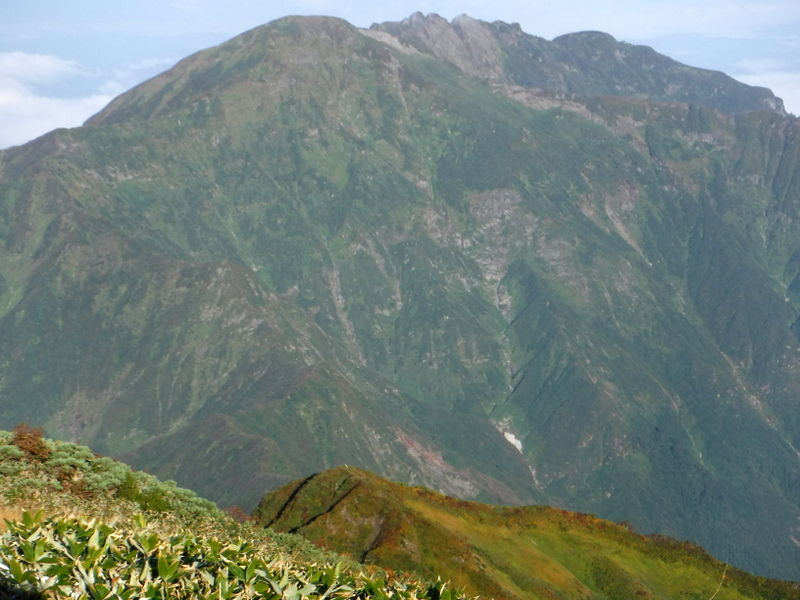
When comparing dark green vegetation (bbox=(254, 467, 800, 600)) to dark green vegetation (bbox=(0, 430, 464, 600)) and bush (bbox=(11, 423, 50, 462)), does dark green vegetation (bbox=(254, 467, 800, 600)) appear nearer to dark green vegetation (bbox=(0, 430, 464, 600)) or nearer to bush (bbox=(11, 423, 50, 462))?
bush (bbox=(11, 423, 50, 462))

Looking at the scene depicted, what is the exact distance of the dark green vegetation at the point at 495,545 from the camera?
102500 mm

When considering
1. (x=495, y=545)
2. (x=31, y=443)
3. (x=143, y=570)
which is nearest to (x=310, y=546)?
(x=31, y=443)

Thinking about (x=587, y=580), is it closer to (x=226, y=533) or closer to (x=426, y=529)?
(x=426, y=529)

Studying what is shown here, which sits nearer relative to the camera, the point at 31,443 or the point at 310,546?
the point at 31,443

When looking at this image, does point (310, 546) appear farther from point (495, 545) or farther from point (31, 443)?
point (495, 545)

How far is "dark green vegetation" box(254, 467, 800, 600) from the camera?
10250 centimetres

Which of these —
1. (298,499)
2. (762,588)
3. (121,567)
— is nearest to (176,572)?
(121,567)

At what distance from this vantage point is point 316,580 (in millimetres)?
31516

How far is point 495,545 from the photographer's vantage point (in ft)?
387

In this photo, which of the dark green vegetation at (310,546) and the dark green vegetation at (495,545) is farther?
the dark green vegetation at (495,545)

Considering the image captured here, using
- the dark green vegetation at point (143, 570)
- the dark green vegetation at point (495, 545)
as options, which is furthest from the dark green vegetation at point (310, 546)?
the dark green vegetation at point (495, 545)

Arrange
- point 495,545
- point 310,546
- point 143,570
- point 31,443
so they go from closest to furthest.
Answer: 1. point 143,570
2. point 31,443
3. point 310,546
4. point 495,545

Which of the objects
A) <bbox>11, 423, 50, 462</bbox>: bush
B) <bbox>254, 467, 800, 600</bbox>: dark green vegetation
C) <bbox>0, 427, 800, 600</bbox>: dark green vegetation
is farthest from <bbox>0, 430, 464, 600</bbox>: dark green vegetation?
<bbox>254, 467, 800, 600</bbox>: dark green vegetation

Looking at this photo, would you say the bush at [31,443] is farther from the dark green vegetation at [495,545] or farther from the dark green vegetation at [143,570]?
the dark green vegetation at [495,545]
